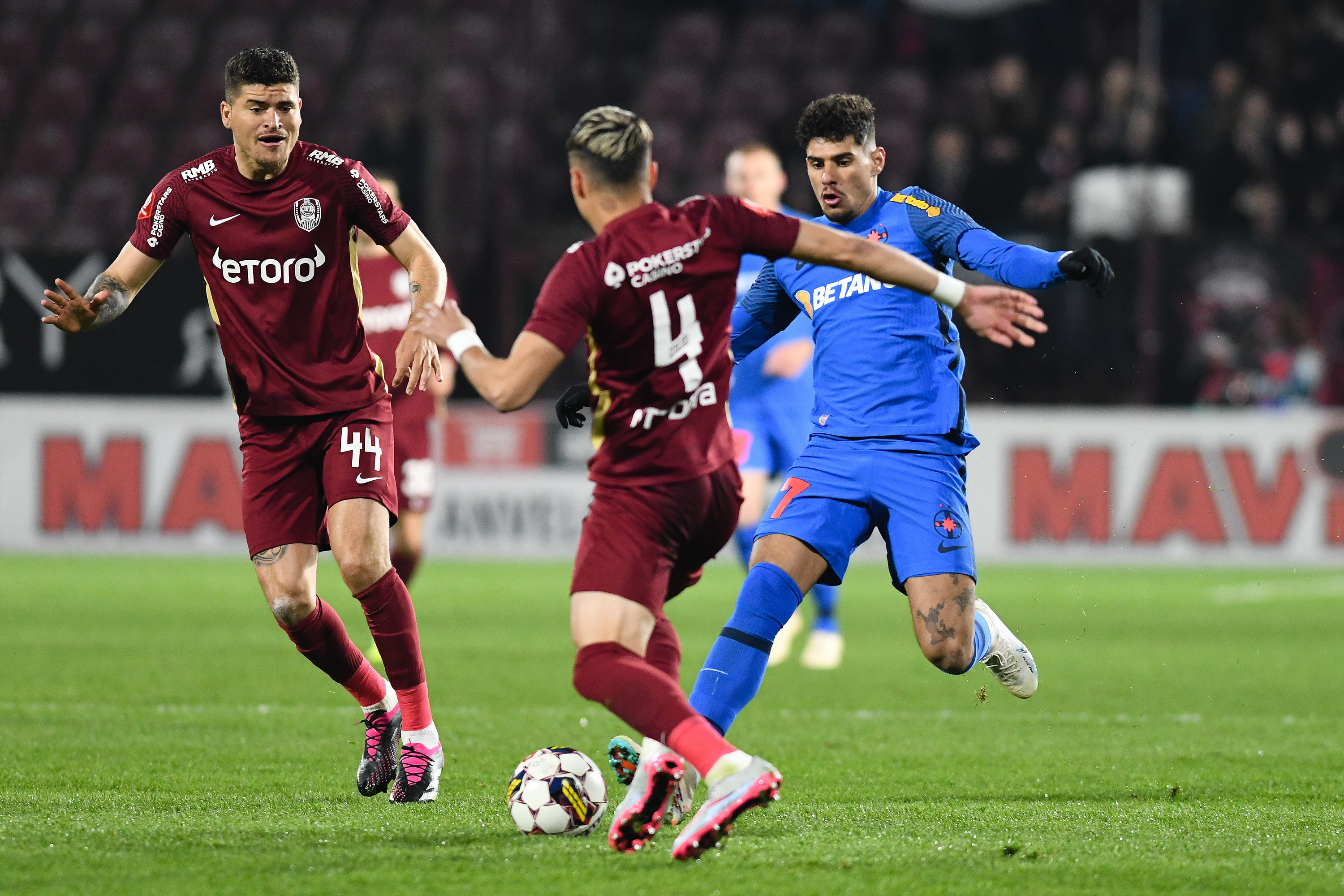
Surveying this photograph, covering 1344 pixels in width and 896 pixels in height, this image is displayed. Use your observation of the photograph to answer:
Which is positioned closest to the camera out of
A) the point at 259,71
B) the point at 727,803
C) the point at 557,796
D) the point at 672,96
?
the point at 727,803

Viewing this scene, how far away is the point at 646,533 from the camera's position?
4.25 m

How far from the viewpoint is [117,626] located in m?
10.2

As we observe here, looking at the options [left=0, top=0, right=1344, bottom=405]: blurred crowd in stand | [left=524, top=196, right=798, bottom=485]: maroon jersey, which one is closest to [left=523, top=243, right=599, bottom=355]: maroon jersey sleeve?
[left=524, top=196, right=798, bottom=485]: maroon jersey

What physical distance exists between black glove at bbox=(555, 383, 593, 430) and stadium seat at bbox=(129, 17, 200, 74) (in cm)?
1548

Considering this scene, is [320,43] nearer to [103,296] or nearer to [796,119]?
[796,119]

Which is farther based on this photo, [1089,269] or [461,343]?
[1089,269]

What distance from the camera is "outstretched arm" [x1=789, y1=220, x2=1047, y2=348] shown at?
4.38 metres

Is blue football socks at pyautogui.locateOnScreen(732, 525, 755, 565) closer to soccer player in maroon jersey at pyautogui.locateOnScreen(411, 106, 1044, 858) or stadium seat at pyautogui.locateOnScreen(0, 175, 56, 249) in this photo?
soccer player in maroon jersey at pyautogui.locateOnScreen(411, 106, 1044, 858)

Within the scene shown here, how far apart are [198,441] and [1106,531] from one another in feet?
25.6

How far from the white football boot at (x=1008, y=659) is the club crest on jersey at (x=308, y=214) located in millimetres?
2448

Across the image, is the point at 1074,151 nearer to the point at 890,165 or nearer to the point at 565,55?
the point at 890,165

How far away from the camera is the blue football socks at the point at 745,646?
4891mm

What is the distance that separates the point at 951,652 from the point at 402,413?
4.57 m

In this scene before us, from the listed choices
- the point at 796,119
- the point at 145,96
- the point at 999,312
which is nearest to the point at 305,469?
the point at 999,312
